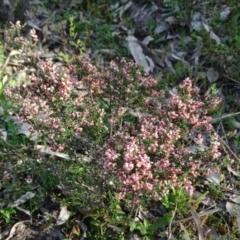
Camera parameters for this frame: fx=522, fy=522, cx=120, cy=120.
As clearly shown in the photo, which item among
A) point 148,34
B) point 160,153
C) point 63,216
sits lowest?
point 148,34

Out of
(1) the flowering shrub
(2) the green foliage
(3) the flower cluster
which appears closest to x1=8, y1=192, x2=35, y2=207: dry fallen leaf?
(2) the green foliage

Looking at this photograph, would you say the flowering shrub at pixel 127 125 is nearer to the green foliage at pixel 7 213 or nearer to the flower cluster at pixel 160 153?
the flower cluster at pixel 160 153

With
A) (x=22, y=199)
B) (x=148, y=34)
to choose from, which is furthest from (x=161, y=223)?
(x=148, y=34)

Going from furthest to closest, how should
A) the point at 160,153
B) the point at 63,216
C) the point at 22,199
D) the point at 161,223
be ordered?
the point at 22,199
the point at 63,216
the point at 161,223
the point at 160,153

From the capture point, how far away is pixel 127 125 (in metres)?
3.16

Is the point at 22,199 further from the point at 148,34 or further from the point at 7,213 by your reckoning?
the point at 148,34

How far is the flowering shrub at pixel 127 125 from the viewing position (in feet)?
9.09

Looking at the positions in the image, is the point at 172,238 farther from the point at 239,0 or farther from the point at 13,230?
the point at 239,0

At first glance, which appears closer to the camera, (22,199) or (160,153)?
(160,153)

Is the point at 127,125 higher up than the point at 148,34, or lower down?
higher up

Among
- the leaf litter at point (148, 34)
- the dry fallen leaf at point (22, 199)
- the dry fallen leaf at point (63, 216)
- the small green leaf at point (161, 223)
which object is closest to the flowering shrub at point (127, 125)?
the small green leaf at point (161, 223)

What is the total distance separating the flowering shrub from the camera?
2.77 m

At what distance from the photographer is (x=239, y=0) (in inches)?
199

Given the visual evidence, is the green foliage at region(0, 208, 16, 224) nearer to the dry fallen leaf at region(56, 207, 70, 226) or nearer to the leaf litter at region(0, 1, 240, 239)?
the dry fallen leaf at region(56, 207, 70, 226)
